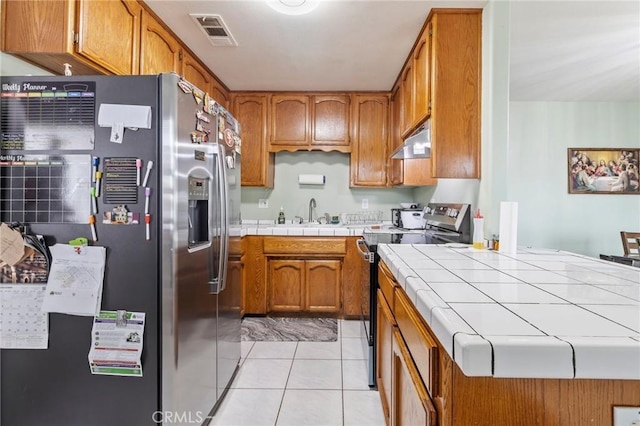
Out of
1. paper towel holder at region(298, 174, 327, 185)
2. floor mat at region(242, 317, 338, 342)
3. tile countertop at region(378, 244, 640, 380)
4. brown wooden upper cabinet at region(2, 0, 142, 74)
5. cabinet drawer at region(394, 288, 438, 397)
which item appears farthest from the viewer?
paper towel holder at region(298, 174, 327, 185)

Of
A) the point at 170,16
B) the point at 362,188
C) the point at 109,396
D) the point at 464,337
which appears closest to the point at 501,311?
the point at 464,337

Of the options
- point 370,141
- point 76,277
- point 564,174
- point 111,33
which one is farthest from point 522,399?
point 564,174

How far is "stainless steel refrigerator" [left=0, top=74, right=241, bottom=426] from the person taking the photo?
51.7 inches

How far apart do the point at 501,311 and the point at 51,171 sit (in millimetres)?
1690

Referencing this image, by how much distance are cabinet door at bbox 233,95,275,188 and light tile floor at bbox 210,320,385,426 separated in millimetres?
1704

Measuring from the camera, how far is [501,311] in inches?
27.1

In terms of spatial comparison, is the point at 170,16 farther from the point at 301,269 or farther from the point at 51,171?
the point at 301,269

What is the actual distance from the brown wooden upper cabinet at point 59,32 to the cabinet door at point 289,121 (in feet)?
6.21

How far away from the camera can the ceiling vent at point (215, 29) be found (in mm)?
2055

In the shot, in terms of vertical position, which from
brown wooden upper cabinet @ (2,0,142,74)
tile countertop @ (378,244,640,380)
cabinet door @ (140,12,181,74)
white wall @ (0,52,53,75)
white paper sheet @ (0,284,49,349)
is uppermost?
cabinet door @ (140,12,181,74)

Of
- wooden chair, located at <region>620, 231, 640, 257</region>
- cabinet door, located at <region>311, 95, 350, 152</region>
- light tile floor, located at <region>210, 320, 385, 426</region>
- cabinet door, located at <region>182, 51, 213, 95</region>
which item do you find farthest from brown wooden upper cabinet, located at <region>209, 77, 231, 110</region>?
wooden chair, located at <region>620, 231, 640, 257</region>

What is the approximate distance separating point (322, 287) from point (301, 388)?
118 centimetres

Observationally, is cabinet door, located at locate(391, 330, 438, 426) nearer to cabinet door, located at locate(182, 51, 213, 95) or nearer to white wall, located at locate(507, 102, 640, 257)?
cabinet door, located at locate(182, 51, 213, 95)

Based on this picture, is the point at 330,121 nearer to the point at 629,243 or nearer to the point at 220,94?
the point at 220,94
